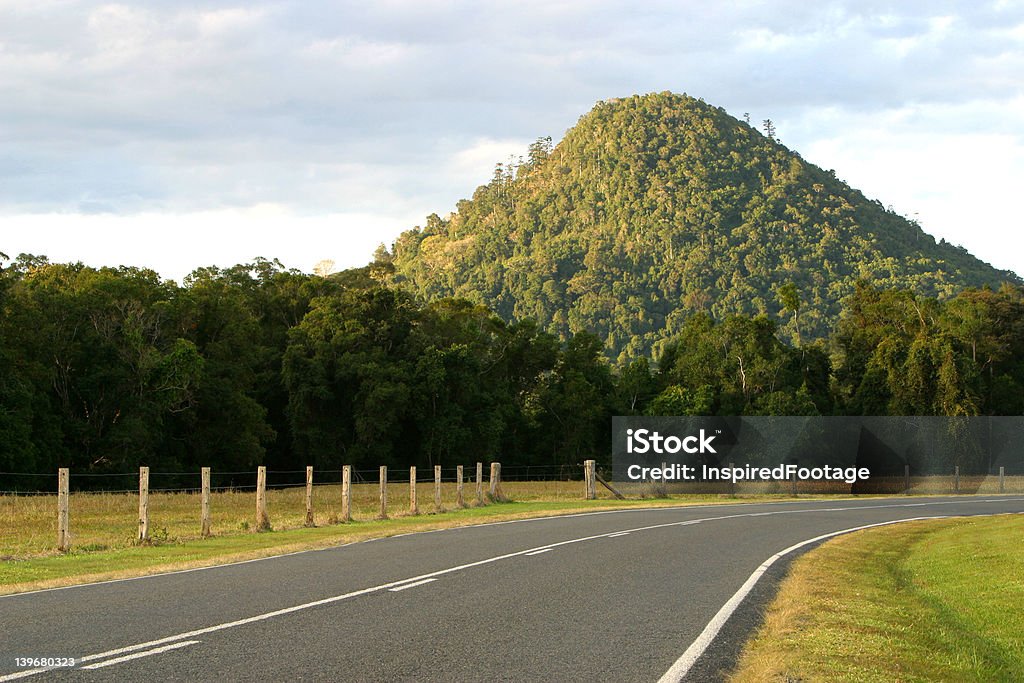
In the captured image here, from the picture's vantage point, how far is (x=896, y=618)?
11.2m

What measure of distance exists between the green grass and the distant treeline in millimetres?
45301

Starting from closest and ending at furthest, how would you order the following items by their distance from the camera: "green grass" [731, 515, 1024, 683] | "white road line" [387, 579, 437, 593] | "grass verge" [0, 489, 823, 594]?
"green grass" [731, 515, 1024, 683] → "white road line" [387, 579, 437, 593] → "grass verge" [0, 489, 823, 594]

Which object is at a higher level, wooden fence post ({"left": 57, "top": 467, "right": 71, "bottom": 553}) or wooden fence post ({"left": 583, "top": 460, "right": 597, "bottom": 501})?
wooden fence post ({"left": 57, "top": 467, "right": 71, "bottom": 553})

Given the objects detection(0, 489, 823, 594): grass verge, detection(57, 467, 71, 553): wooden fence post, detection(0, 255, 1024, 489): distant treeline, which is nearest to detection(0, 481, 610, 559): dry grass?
detection(0, 489, 823, 594): grass verge

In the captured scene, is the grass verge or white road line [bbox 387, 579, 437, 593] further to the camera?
the grass verge

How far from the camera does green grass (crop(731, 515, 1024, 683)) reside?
27.7 ft

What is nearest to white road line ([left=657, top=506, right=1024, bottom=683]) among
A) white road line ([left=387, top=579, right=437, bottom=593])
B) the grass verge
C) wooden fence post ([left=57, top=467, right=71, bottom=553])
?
white road line ([left=387, top=579, right=437, bottom=593])

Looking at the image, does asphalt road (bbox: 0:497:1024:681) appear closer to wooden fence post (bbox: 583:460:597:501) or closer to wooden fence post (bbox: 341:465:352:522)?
wooden fence post (bbox: 341:465:352:522)

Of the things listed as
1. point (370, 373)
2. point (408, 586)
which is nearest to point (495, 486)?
point (408, 586)

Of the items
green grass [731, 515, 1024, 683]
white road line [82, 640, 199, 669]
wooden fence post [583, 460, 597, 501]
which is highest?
white road line [82, 640, 199, 669]

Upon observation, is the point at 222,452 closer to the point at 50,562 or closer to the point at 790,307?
the point at 50,562

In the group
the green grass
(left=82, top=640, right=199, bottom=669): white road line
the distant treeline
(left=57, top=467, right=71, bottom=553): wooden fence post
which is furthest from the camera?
the distant treeline

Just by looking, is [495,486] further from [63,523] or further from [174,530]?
[63,523]

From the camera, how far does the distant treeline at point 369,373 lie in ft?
197
